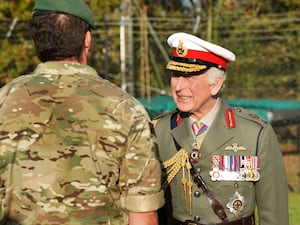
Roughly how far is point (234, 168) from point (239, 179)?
7 centimetres

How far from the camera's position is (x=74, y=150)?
278 centimetres

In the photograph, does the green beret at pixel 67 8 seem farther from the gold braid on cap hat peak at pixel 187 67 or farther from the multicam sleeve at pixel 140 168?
the gold braid on cap hat peak at pixel 187 67

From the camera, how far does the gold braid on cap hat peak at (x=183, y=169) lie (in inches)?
158

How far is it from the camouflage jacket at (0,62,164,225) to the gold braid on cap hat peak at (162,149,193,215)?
1.19m

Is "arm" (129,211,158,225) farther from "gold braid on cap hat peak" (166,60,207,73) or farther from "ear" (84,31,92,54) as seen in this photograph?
"gold braid on cap hat peak" (166,60,207,73)

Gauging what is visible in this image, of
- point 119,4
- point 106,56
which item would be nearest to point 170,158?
point 106,56

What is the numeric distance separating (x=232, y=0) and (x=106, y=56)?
15.2 feet

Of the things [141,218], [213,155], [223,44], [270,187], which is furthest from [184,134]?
[223,44]

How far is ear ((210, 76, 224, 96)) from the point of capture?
4.04 metres

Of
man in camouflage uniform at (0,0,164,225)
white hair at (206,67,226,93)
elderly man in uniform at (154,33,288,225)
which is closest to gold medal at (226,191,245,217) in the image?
elderly man in uniform at (154,33,288,225)

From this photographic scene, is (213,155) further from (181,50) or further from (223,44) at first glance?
(223,44)

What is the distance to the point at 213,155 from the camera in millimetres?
4090

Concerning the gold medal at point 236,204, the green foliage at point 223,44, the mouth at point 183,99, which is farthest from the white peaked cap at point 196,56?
the green foliage at point 223,44

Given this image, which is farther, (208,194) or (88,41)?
(208,194)
